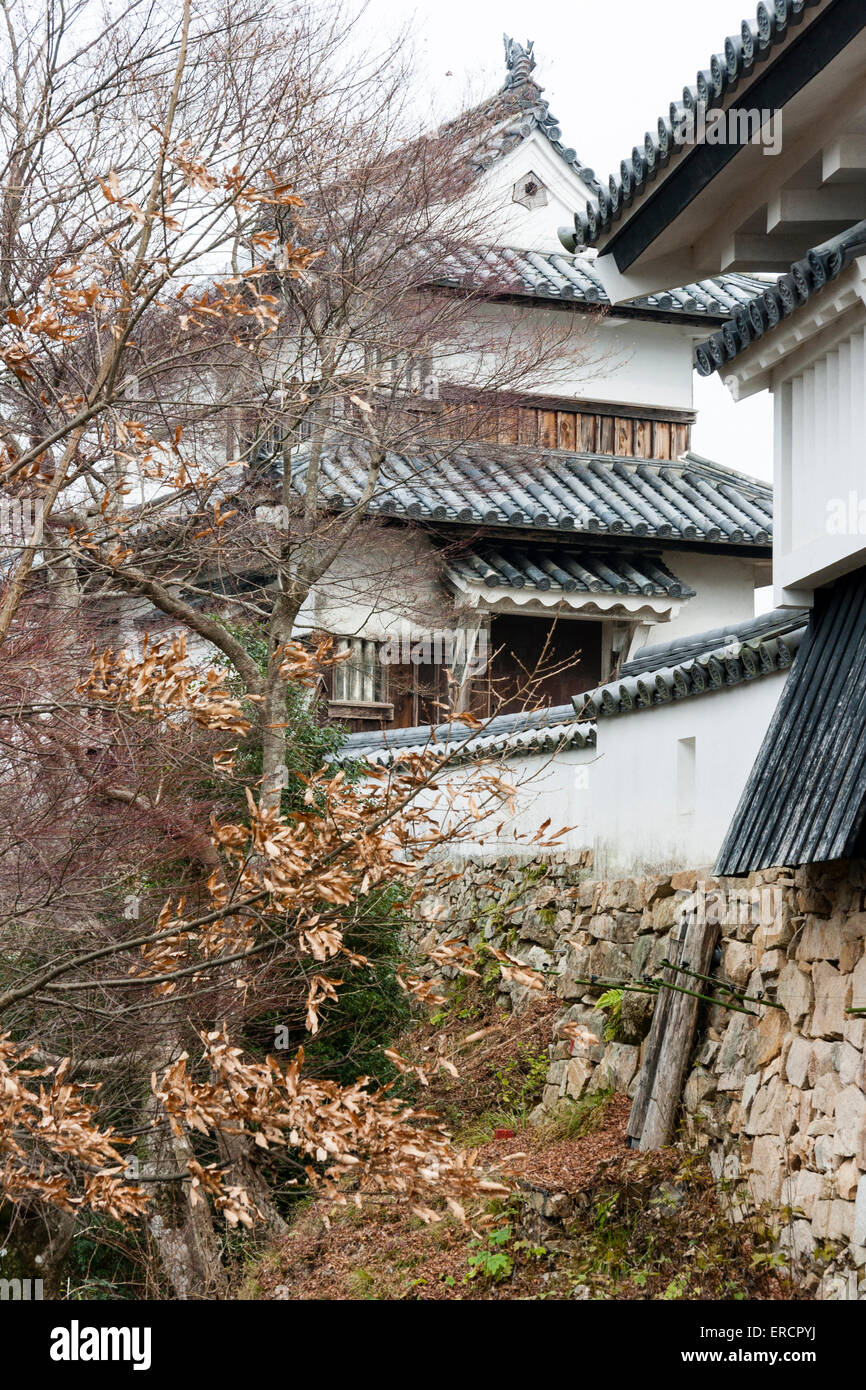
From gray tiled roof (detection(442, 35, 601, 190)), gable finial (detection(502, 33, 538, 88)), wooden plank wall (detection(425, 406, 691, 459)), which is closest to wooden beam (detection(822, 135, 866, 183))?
gray tiled roof (detection(442, 35, 601, 190))

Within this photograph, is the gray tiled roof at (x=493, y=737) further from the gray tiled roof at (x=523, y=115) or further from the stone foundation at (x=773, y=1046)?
the gray tiled roof at (x=523, y=115)

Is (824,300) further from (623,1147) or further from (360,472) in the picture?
(360,472)

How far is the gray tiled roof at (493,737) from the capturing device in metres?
11.4

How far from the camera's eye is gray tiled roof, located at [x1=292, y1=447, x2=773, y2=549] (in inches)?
577

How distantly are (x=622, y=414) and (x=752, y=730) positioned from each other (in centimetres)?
961

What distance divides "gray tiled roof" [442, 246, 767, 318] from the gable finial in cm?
221

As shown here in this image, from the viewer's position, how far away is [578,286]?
1697 centimetres

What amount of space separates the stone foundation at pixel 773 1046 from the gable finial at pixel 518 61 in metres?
11.6

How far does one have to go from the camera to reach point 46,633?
337 inches

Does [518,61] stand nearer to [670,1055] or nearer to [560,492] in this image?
A: [560,492]

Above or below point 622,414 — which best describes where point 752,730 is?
below

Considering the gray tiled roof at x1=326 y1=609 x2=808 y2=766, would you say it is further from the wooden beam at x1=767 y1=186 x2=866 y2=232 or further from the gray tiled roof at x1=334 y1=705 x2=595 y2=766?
the wooden beam at x1=767 y1=186 x2=866 y2=232

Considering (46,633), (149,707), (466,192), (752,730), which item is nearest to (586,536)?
(466,192)

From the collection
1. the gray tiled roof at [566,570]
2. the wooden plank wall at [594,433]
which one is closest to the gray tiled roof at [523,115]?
the wooden plank wall at [594,433]
